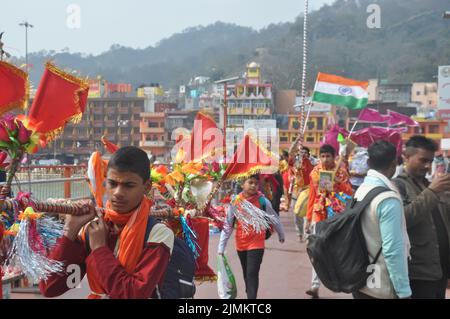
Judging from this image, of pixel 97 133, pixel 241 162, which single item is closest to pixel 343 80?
pixel 241 162

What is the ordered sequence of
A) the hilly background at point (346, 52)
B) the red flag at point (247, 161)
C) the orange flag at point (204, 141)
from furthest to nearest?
the hilly background at point (346, 52)
the orange flag at point (204, 141)
the red flag at point (247, 161)

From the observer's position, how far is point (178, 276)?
2.60 metres

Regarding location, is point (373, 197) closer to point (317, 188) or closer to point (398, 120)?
point (317, 188)

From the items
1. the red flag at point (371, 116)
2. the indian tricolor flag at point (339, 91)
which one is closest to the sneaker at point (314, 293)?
the indian tricolor flag at point (339, 91)

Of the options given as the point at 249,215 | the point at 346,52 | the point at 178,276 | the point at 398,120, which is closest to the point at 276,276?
the point at 249,215

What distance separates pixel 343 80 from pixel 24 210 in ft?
33.4

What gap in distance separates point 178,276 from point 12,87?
3.87 feet

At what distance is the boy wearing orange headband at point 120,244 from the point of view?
85.4 inches

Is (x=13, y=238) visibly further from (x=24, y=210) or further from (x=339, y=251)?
(x=339, y=251)

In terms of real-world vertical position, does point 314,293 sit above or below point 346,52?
below

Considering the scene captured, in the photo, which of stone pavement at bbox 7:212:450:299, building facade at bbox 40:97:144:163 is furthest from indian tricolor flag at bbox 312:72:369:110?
building facade at bbox 40:97:144:163

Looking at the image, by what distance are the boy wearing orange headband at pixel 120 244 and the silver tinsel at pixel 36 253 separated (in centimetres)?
4

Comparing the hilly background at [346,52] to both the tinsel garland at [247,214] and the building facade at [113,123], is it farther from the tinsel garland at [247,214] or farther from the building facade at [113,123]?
the tinsel garland at [247,214]

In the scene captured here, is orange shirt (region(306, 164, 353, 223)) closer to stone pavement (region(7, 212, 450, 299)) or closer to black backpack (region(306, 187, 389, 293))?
stone pavement (region(7, 212, 450, 299))
